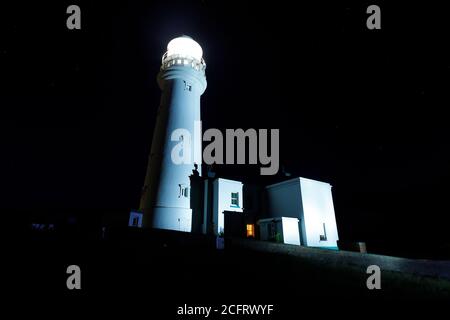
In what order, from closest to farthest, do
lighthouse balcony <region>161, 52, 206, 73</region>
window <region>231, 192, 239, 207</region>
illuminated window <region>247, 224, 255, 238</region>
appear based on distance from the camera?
illuminated window <region>247, 224, 255, 238</region>, window <region>231, 192, 239, 207</region>, lighthouse balcony <region>161, 52, 206, 73</region>

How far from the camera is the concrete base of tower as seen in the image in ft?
58.4

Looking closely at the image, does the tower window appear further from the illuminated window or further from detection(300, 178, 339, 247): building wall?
the illuminated window

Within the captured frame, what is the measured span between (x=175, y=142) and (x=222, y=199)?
677cm

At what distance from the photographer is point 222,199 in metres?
18.6

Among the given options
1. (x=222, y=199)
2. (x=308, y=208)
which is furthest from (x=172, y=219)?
(x=308, y=208)

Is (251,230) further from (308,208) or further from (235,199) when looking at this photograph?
(308,208)

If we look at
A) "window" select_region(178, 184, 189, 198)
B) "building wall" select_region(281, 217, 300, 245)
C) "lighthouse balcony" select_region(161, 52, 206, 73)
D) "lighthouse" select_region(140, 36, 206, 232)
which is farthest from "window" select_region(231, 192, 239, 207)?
"lighthouse balcony" select_region(161, 52, 206, 73)

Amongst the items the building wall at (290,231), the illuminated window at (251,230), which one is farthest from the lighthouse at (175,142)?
the building wall at (290,231)

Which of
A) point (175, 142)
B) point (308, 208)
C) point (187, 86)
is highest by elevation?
point (187, 86)

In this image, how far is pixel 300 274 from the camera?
933 centimetres

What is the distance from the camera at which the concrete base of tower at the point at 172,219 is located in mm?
17797
